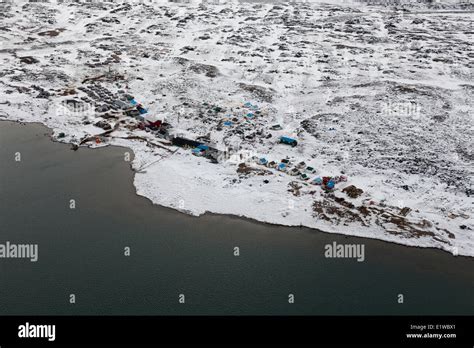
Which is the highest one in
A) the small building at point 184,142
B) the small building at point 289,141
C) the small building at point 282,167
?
the small building at point 289,141

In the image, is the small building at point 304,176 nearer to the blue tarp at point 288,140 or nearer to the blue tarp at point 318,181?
the blue tarp at point 318,181

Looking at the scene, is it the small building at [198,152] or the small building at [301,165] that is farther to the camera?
the small building at [198,152]

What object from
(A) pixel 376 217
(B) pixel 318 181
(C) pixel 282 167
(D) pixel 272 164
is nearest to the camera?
(A) pixel 376 217

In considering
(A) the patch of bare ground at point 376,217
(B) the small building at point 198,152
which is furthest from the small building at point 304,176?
(B) the small building at point 198,152

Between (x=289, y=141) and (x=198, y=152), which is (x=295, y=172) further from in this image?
(x=198, y=152)

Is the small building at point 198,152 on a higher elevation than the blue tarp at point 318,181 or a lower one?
higher

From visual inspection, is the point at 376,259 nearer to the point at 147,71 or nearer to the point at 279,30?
the point at 147,71

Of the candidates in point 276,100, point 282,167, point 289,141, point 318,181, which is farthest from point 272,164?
point 276,100

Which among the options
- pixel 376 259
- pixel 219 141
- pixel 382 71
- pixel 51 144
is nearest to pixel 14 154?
pixel 51 144

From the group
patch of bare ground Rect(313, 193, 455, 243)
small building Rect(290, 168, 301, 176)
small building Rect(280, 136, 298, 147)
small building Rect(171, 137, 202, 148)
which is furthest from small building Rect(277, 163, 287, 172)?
small building Rect(171, 137, 202, 148)

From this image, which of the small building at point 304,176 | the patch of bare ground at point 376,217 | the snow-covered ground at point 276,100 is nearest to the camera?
the patch of bare ground at point 376,217

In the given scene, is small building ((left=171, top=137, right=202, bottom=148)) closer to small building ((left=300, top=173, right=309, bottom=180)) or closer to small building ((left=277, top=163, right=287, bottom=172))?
small building ((left=277, top=163, right=287, bottom=172))
